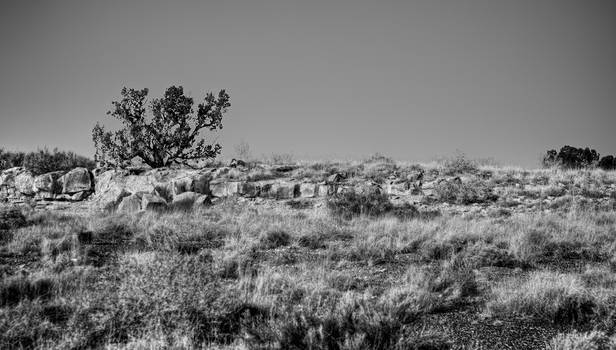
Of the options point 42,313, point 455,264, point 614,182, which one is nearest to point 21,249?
point 42,313

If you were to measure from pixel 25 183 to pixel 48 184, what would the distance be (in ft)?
6.10

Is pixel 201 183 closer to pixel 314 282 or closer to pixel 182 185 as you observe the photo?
pixel 182 185

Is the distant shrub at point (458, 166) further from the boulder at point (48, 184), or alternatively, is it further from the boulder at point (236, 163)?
the boulder at point (48, 184)

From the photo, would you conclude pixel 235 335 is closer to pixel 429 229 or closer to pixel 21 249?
pixel 21 249

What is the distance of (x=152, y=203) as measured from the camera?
55.3 feet

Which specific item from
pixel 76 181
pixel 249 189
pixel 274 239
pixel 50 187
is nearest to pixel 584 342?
pixel 274 239

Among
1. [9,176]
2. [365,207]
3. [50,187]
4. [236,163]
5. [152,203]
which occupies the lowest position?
[365,207]

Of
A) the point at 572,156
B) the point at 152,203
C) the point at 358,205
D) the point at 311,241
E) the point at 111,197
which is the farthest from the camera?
the point at 572,156

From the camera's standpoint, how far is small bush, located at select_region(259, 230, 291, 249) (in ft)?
Answer: 34.8

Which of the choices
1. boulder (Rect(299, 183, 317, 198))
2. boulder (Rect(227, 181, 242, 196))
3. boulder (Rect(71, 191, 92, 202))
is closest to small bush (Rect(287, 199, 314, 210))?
boulder (Rect(299, 183, 317, 198))

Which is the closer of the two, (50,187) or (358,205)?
(358,205)

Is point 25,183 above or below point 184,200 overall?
above

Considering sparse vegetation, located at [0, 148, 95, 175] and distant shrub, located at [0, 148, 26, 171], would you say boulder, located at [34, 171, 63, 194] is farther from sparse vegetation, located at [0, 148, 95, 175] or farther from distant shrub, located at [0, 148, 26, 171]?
distant shrub, located at [0, 148, 26, 171]

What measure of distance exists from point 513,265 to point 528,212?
9521mm
